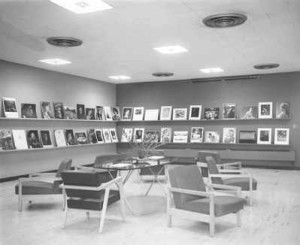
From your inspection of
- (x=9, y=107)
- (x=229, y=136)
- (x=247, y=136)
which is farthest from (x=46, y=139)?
(x=247, y=136)

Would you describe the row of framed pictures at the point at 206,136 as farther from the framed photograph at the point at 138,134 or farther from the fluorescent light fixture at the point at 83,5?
the fluorescent light fixture at the point at 83,5

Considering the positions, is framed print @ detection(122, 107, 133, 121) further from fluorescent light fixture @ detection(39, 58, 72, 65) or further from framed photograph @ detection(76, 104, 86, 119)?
fluorescent light fixture @ detection(39, 58, 72, 65)

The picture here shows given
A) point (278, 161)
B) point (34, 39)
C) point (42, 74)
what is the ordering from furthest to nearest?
point (278, 161) → point (42, 74) → point (34, 39)

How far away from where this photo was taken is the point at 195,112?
11.9m

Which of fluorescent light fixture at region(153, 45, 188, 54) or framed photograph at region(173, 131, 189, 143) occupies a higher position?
fluorescent light fixture at region(153, 45, 188, 54)

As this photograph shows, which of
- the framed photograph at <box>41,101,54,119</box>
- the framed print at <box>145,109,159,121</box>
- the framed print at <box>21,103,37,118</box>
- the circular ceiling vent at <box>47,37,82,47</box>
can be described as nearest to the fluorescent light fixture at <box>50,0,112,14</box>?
the circular ceiling vent at <box>47,37,82,47</box>

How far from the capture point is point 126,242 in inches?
159

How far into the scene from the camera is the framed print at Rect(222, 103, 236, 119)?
37.0ft

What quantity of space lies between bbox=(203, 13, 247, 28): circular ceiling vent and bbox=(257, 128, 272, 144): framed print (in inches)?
242

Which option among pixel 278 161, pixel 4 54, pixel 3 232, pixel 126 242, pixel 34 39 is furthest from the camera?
pixel 278 161

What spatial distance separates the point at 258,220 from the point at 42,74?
730 cm

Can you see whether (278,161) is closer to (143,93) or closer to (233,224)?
(143,93)

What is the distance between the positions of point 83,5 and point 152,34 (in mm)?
1774

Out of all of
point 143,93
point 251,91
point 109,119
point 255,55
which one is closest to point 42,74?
point 109,119
